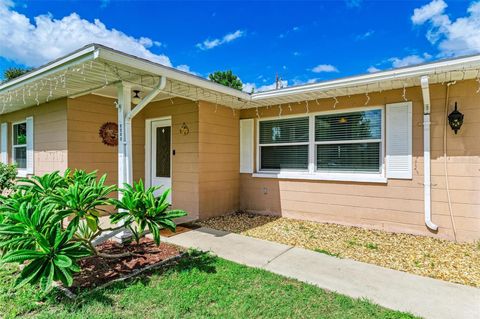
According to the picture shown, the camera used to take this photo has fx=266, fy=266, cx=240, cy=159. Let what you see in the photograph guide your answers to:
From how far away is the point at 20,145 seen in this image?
723 cm

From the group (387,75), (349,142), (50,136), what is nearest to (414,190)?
(349,142)

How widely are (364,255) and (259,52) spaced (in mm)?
14556

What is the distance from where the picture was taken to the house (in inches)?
162

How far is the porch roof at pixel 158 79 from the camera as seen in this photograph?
347cm

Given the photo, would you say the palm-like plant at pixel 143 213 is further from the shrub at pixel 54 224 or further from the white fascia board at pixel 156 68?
the white fascia board at pixel 156 68

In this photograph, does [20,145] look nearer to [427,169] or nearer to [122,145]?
[122,145]

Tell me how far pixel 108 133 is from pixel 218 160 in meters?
2.52

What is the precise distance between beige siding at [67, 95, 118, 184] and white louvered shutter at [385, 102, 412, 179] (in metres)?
5.66

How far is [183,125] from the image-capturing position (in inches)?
225

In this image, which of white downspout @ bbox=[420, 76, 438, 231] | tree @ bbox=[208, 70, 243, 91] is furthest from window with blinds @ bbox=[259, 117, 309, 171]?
tree @ bbox=[208, 70, 243, 91]

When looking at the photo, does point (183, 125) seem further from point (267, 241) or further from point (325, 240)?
point (325, 240)

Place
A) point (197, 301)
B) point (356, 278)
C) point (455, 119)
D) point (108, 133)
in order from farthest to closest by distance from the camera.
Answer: point (108, 133), point (455, 119), point (356, 278), point (197, 301)

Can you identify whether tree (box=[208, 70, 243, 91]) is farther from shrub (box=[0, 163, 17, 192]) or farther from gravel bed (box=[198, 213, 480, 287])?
gravel bed (box=[198, 213, 480, 287])

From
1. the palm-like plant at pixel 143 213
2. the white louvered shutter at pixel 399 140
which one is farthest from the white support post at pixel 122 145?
the white louvered shutter at pixel 399 140
